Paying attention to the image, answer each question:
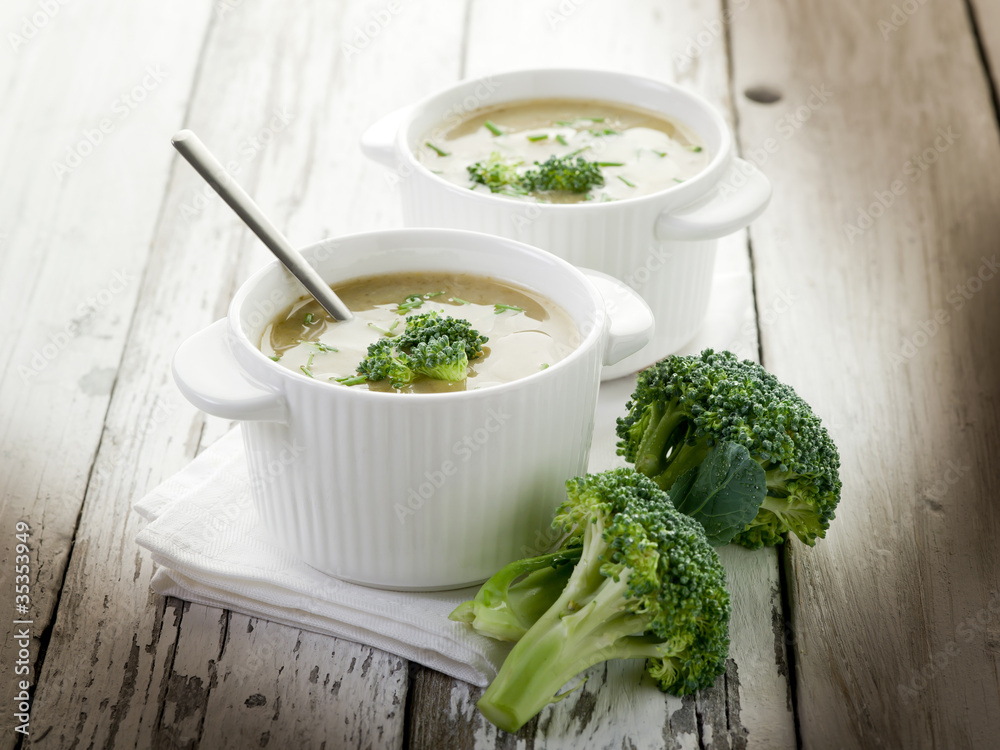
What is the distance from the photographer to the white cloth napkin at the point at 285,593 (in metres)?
1.42

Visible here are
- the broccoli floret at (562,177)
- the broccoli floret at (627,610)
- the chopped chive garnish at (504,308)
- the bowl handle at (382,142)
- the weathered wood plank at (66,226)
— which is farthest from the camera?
the bowl handle at (382,142)

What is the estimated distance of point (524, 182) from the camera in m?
1.98

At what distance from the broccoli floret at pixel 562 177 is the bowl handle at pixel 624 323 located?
15.6 inches

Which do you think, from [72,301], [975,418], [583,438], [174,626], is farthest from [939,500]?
[72,301]

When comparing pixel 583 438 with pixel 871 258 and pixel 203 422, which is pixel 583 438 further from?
pixel 871 258

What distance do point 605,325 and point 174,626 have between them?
72 cm

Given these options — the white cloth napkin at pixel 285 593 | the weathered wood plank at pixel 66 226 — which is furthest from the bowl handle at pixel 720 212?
the weathered wood plank at pixel 66 226

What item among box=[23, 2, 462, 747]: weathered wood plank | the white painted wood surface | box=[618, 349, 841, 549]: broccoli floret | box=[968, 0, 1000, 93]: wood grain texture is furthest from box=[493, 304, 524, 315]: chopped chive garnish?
box=[968, 0, 1000, 93]: wood grain texture

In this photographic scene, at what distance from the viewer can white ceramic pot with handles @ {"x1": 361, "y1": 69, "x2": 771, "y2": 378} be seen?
184 centimetres

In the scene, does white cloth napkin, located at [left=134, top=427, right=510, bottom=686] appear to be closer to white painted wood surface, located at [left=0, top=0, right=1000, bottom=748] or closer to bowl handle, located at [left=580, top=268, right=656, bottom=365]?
white painted wood surface, located at [left=0, top=0, right=1000, bottom=748]

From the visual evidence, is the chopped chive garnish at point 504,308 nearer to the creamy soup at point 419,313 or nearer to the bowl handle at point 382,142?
the creamy soup at point 419,313

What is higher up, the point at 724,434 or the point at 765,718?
the point at 724,434

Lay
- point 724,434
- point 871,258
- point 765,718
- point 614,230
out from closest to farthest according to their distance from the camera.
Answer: point 765,718, point 724,434, point 614,230, point 871,258

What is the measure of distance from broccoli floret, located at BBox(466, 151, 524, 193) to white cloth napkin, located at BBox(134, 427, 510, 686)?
0.74 m
